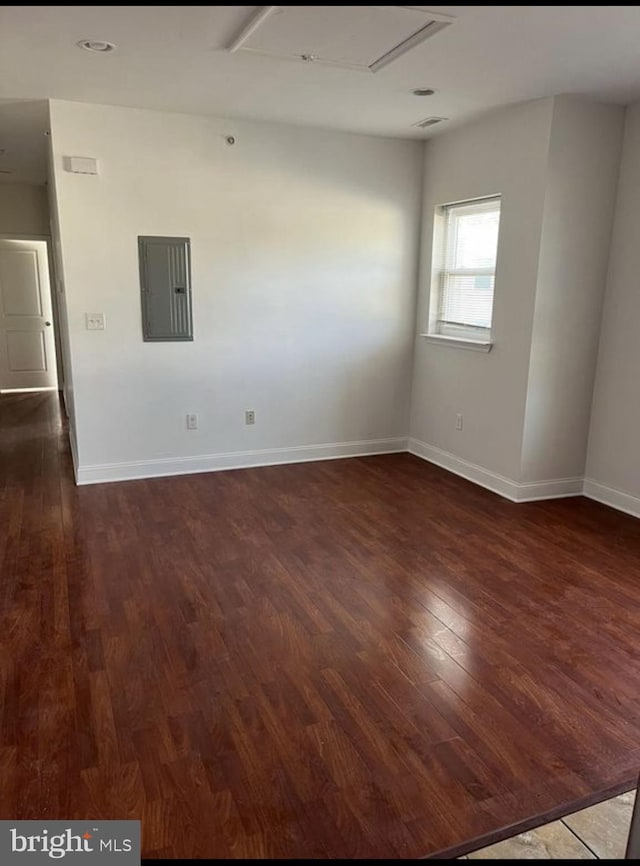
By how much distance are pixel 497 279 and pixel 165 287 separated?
2382mm

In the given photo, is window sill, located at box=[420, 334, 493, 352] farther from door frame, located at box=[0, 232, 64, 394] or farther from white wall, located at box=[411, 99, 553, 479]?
door frame, located at box=[0, 232, 64, 394]

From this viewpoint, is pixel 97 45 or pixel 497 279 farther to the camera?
pixel 497 279

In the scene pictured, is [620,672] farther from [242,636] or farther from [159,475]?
[159,475]

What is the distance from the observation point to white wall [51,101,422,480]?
4254 millimetres

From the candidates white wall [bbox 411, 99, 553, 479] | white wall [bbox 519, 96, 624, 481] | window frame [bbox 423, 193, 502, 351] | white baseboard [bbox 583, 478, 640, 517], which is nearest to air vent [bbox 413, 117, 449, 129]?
white wall [bbox 411, 99, 553, 479]

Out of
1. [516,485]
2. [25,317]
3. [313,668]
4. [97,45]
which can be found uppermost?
[97,45]

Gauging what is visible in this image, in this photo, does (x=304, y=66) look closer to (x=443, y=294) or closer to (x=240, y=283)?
(x=240, y=283)

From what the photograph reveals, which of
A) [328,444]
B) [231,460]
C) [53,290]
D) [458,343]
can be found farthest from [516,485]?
[53,290]

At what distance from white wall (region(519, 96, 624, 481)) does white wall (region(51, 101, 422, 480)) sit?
1458mm

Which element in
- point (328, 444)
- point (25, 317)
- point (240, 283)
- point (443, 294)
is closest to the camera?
point (240, 283)

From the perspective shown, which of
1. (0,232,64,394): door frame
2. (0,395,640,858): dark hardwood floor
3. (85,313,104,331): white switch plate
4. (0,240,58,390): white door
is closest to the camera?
(0,395,640,858): dark hardwood floor

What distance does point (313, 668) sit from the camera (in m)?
2.39

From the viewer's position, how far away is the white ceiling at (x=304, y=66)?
2559 millimetres

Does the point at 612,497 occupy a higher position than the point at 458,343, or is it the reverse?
the point at 458,343
